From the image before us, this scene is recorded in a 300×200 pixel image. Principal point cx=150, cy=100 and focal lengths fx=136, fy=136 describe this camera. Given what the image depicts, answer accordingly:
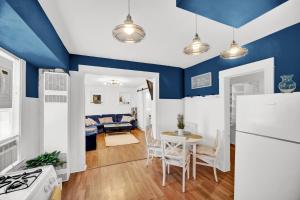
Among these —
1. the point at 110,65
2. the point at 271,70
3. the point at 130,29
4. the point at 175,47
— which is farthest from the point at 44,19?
the point at 271,70

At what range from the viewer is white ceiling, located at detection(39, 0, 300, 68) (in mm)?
1516

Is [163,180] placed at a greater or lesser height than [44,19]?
lesser

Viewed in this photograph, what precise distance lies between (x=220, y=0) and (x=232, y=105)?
447 centimetres

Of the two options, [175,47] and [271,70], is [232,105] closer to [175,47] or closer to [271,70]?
[271,70]

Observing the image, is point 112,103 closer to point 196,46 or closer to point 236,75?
point 236,75

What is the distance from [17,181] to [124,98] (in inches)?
262

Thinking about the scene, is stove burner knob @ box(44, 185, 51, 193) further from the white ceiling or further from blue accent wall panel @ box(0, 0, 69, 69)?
the white ceiling

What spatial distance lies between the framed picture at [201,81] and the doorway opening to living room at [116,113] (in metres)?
1.05

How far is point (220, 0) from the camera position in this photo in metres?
1.14

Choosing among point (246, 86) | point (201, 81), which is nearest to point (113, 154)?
point (201, 81)

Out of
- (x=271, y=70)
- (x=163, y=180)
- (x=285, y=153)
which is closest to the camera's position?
(x=285, y=153)

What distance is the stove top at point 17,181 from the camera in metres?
1.22

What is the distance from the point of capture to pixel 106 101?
752 centimetres

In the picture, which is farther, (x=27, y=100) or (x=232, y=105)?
(x=232, y=105)
